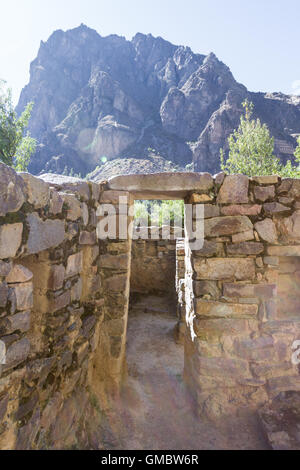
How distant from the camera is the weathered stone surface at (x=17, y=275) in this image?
4.82 feet

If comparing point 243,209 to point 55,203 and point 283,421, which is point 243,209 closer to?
point 55,203

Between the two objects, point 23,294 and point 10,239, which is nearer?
point 10,239

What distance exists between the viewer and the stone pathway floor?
103 inches

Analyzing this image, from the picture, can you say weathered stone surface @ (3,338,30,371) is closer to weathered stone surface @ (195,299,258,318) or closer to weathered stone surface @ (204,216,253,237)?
weathered stone surface @ (195,299,258,318)

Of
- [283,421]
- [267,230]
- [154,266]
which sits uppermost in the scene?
[267,230]

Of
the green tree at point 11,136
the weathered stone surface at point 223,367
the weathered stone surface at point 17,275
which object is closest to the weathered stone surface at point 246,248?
the weathered stone surface at point 223,367

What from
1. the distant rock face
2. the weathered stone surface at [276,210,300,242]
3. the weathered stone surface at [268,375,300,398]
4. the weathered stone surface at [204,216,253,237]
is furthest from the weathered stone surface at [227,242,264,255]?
the distant rock face

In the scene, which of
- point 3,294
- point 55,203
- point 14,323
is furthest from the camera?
point 55,203

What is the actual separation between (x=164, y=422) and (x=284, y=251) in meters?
2.31

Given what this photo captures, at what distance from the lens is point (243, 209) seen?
280 cm

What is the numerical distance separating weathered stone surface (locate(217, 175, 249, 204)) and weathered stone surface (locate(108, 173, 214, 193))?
0.15 m

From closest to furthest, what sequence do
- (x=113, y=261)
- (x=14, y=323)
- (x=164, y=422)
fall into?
1. (x=14, y=323)
2. (x=164, y=422)
3. (x=113, y=261)

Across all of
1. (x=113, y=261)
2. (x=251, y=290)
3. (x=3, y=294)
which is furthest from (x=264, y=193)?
(x=3, y=294)

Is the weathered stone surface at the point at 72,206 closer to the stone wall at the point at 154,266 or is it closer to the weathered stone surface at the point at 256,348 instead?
the weathered stone surface at the point at 256,348
